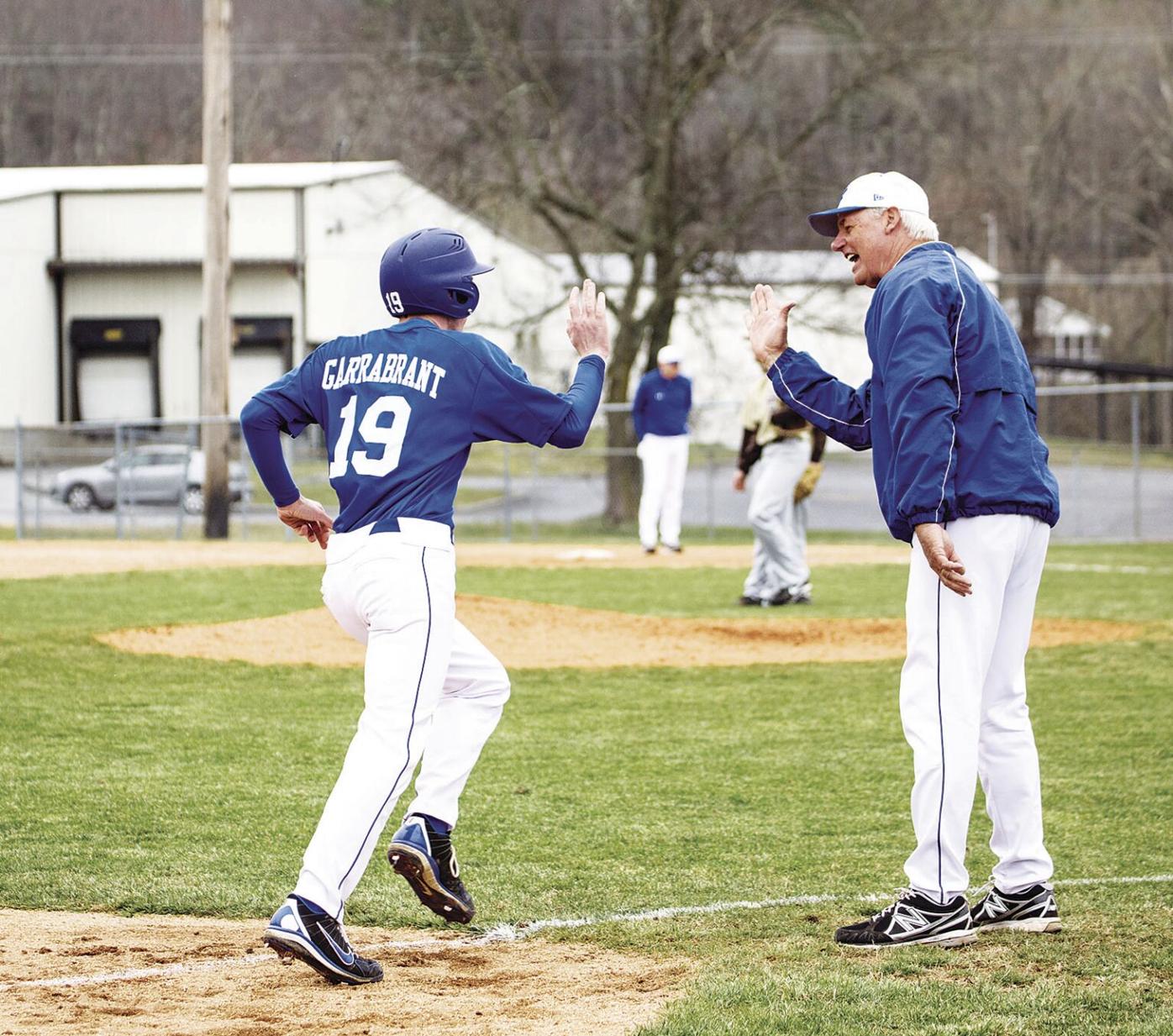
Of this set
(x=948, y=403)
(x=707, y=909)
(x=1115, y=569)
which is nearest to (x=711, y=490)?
(x=1115, y=569)

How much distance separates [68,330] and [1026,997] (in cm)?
3280


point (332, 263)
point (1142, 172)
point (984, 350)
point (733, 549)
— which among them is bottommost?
point (733, 549)

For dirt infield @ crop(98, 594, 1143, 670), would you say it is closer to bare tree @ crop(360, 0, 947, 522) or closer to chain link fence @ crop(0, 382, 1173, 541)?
chain link fence @ crop(0, 382, 1173, 541)

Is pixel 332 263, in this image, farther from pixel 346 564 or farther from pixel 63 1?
pixel 346 564

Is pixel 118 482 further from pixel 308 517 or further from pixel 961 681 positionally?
pixel 961 681

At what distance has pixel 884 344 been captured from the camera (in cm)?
438

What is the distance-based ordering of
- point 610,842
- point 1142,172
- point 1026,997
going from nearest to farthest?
point 1026,997 → point 610,842 → point 1142,172

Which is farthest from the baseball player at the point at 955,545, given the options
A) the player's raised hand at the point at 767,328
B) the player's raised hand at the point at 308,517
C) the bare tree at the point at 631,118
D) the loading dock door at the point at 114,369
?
the loading dock door at the point at 114,369

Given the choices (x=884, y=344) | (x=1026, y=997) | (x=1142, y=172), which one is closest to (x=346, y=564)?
(x=884, y=344)

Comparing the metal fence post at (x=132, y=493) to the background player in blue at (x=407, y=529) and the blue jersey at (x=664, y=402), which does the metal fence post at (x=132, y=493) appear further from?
the background player in blue at (x=407, y=529)

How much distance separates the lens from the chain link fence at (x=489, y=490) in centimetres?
2397

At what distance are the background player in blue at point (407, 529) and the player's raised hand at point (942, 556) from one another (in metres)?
0.95

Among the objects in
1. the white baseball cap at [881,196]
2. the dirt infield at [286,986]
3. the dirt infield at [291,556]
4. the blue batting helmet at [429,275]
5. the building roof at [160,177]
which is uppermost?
the building roof at [160,177]

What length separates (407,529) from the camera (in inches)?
163
